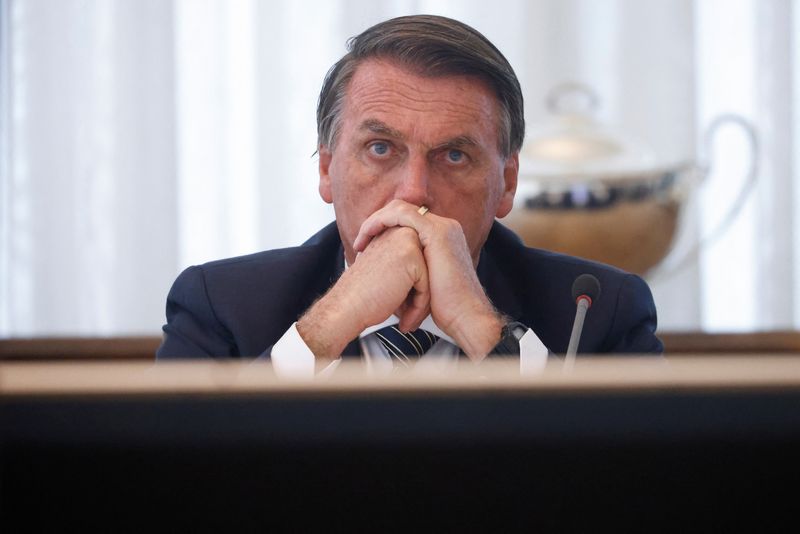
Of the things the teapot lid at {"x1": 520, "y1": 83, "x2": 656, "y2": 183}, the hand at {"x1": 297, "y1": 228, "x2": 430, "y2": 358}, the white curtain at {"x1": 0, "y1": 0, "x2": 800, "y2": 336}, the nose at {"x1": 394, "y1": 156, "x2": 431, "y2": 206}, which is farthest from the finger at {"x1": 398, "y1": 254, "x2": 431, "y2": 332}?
the white curtain at {"x1": 0, "y1": 0, "x2": 800, "y2": 336}

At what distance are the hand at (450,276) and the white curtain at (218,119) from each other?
1.95 metres

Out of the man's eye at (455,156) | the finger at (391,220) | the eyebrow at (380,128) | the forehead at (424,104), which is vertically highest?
the forehead at (424,104)

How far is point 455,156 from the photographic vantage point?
5.55 feet

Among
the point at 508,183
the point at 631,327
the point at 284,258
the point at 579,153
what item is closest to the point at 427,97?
the point at 508,183

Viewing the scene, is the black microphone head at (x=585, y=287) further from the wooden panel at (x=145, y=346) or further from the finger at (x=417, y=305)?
the wooden panel at (x=145, y=346)

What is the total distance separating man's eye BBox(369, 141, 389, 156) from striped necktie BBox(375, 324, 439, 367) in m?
0.27

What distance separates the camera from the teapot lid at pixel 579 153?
2752 millimetres

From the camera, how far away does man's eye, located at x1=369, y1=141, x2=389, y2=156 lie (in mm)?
1691

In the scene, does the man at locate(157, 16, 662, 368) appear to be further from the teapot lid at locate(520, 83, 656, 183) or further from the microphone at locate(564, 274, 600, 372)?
the teapot lid at locate(520, 83, 656, 183)

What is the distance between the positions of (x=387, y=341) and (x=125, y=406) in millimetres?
1203

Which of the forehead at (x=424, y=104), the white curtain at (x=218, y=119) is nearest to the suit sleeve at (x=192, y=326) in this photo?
the forehead at (x=424, y=104)

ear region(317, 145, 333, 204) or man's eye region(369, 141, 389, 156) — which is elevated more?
man's eye region(369, 141, 389, 156)

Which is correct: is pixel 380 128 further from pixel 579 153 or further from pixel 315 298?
pixel 579 153

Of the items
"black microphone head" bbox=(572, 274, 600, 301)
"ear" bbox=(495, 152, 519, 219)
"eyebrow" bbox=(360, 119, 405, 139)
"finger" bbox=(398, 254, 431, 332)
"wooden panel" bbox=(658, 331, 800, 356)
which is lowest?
"wooden panel" bbox=(658, 331, 800, 356)
